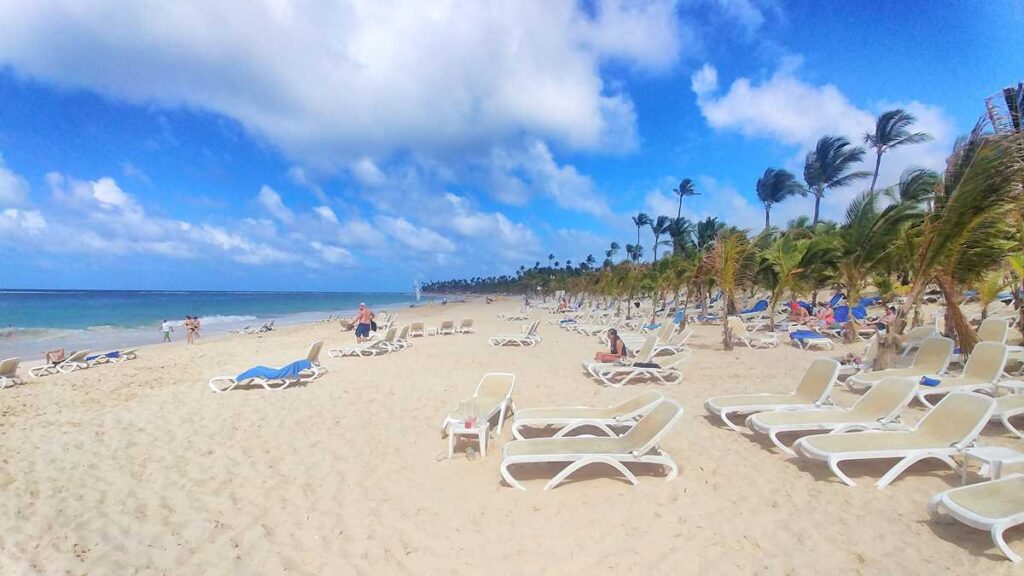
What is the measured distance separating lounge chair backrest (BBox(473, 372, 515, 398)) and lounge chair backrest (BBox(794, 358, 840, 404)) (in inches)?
142

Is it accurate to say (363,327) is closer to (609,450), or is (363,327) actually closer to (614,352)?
(614,352)

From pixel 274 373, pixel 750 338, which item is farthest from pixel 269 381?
pixel 750 338

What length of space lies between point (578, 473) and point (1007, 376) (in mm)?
6918

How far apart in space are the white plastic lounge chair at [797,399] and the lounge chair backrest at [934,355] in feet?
7.12

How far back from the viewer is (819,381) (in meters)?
5.82

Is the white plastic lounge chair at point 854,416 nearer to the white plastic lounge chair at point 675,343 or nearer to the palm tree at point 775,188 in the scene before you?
the white plastic lounge chair at point 675,343

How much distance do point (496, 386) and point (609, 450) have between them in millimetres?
2768

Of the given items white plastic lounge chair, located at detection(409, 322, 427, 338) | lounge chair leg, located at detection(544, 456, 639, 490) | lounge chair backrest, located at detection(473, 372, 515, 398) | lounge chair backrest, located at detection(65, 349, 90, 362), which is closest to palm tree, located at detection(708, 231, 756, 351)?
lounge chair backrest, located at detection(473, 372, 515, 398)

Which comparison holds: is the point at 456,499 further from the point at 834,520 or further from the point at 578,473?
the point at 834,520

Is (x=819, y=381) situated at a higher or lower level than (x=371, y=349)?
higher

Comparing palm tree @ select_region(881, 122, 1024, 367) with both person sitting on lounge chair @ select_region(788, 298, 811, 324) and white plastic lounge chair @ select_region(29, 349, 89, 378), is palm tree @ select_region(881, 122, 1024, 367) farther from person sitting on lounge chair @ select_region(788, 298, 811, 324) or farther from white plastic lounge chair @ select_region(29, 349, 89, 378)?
white plastic lounge chair @ select_region(29, 349, 89, 378)

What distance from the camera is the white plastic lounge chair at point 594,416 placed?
5301 millimetres

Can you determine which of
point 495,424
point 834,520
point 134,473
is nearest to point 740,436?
point 834,520

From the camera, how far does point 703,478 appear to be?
14.4ft
